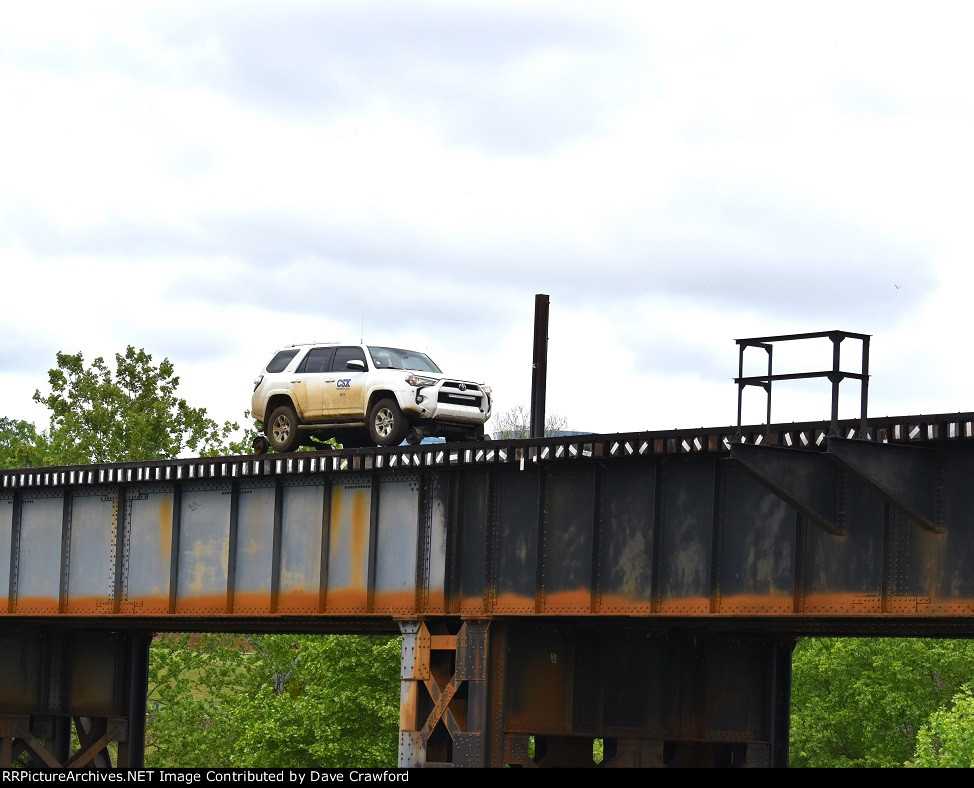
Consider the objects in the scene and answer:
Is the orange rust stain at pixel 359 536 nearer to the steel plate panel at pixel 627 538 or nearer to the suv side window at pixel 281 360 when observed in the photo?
the steel plate panel at pixel 627 538

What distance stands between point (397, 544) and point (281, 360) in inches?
271

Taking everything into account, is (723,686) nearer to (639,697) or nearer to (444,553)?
(639,697)

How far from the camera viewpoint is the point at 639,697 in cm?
2917

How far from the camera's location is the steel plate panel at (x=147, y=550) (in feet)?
104

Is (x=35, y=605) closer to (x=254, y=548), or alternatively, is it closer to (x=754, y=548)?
(x=254, y=548)

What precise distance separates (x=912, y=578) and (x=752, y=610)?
2589 millimetres

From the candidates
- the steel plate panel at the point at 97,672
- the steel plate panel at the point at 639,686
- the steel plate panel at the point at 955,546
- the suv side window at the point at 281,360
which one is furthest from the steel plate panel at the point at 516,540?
the steel plate panel at the point at 97,672

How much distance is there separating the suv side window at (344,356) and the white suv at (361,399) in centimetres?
2

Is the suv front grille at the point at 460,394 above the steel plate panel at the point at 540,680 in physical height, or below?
above

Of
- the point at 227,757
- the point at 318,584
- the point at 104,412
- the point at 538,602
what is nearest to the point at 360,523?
the point at 318,584

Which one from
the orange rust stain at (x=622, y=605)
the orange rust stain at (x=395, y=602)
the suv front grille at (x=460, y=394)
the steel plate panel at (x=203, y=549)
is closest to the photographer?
the orange rust stain at (x=622, y=605)

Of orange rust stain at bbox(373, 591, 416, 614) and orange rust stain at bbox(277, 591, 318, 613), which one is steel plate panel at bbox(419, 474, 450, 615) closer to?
orange rust stain at bbox(373, 591, 416, 614)

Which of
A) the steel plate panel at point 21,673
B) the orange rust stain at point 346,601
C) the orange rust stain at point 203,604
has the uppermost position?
the orange rust stain at point 346,601

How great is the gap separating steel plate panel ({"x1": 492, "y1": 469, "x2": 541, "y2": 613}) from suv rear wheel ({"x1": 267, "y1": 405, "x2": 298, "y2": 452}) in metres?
7.16
